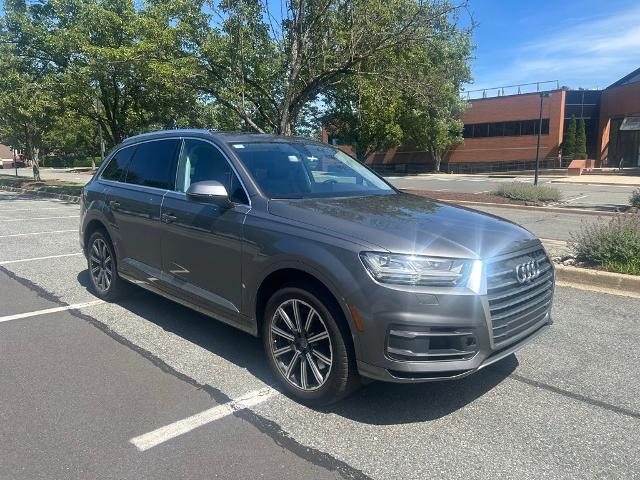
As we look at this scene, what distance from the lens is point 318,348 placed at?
3.56 metres

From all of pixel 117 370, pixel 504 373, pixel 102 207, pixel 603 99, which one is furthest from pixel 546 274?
pixel 603 99

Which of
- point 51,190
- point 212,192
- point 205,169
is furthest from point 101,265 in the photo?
point 51,190

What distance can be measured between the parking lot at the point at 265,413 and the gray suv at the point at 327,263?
394 millimetres

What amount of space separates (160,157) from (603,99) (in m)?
50.2

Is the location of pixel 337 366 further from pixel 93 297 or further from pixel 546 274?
pixel 93 297

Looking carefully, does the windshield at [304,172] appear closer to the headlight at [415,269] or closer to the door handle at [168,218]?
the door handle at [168,218]

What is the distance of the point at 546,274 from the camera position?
3854mm

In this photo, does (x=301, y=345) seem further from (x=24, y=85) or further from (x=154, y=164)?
(x=24, y=85)

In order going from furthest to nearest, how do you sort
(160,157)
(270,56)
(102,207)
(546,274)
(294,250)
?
(270,56) < (102,207) < (160,157) < (546,274) < (294,250)

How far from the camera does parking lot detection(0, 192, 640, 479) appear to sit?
297 cm

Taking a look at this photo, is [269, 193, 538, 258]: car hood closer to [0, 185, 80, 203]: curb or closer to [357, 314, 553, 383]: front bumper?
[357, 314, 553, 383]: front bumper

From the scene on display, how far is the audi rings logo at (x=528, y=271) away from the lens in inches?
136

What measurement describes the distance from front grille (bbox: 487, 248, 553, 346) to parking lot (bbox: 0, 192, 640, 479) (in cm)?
60

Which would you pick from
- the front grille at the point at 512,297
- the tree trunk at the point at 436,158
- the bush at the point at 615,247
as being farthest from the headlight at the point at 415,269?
the tree trunk at the point at 436,158
